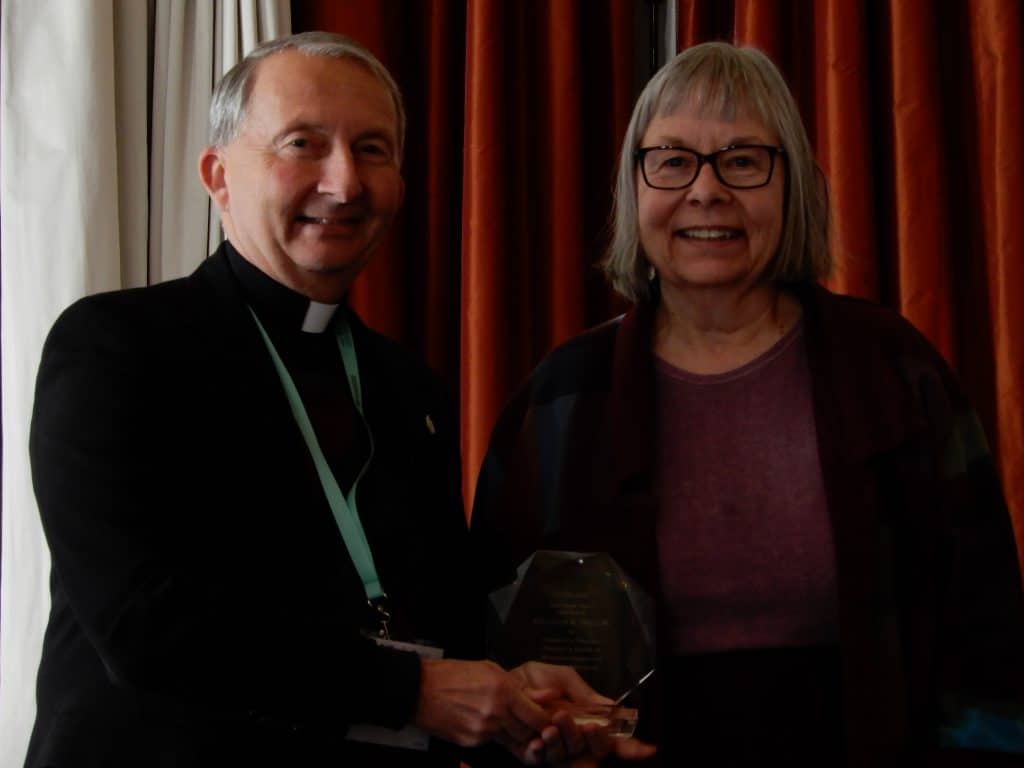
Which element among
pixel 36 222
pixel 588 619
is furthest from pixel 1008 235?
pixel 36 222

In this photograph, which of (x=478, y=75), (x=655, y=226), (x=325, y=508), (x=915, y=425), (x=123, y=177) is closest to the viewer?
(x=325, y=508)

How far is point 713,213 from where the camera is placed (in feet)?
6.47

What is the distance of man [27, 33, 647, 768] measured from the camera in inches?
58.0

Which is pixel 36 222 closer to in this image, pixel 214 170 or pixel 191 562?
pixel 214 170

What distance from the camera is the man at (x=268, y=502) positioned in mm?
1474

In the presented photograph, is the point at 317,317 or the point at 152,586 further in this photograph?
the point at 317,317

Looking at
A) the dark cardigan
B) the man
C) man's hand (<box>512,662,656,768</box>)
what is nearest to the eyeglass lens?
the dark cardigan

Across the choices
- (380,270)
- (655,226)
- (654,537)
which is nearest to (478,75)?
(380,270)

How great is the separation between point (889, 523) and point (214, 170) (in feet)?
4.27

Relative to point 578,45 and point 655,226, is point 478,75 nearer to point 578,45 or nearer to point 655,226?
point 578,45

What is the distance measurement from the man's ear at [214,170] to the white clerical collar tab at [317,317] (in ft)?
0.79

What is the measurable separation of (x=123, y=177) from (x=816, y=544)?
1837 millimetres

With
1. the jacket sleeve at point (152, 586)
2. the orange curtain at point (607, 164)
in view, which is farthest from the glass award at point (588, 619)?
the orange curtain at point (607, 164)

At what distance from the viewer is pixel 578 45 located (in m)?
3.05
